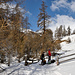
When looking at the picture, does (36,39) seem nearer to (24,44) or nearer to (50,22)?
(24,44)

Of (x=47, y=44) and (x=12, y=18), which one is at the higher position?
(x=12, y=18)

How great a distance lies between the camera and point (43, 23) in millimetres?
14500

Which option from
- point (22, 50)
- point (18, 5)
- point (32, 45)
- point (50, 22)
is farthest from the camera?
point (32, 45)

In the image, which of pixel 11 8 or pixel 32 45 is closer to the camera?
pixel 11 8

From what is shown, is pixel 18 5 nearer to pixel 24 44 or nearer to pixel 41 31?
pixel 41 31

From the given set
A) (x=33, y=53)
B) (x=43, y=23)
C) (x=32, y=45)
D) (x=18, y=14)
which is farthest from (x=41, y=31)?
(x=18, y=14)

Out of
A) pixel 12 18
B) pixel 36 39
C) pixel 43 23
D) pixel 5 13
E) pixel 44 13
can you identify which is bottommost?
pixel 36 39

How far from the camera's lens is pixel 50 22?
14.3 meters

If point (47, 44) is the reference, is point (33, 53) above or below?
below

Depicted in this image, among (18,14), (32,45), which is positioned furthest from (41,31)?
(18,14)

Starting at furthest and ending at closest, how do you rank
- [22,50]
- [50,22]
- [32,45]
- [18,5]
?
[32,45], [22,50], [50,22], [18,5]

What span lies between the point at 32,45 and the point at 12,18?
13543 mm

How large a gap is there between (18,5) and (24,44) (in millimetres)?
12360

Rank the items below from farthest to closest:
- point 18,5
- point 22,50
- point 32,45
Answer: point 32,45
point 22,50
point 18,5
